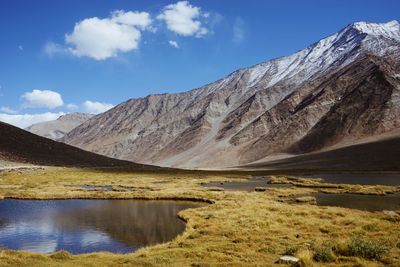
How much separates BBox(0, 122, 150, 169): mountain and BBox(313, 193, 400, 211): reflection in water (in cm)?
11688

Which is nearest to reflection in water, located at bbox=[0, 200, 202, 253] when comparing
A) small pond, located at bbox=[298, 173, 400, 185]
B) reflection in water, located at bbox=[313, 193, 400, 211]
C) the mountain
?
reflection in water, located at bbox=[313, 193, 400, 211]

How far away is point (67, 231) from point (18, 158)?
127 metres

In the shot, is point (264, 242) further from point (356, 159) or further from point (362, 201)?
point (356, 159)

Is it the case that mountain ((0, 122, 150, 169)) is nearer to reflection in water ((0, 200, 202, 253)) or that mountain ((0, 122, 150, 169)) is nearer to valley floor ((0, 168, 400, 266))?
reflection in water ((0, 200, 202, 253))

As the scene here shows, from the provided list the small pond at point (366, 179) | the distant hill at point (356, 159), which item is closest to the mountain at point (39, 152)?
the distant hill at point (356, 159)

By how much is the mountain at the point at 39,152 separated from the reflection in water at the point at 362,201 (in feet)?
383

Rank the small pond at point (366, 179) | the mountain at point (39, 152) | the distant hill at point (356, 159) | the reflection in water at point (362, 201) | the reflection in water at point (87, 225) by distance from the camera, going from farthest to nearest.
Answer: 1. the distant hill at point (356, 159)
2. the mountain at point (39, 152)
3. the small pond at point (366, 179)
4. the reflection in water at point (362, 201)
5. the reflection in water at point (87, 225)

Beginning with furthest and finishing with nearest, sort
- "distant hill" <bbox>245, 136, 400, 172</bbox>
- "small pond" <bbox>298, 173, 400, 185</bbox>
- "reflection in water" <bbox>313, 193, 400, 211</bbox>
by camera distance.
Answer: "distant hill" <bbox>245, 136, 400, 172</bbox> < "small pond" <bbox>298, 173, 400, 185</bbox> < "reflection in water" <bbox>313, 193, 400, 211</bbox>

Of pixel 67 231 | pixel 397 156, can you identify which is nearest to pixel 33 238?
pixel 67 231

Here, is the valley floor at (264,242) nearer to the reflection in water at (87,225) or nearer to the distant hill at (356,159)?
the reflection in water at (87,225)

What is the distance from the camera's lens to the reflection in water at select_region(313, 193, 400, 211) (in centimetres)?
4903

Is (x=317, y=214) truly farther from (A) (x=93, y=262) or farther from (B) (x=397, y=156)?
(B) (x=397, y=156)

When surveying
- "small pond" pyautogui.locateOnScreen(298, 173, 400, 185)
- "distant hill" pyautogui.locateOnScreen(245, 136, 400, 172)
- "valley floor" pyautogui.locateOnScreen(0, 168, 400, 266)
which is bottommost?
"valley floor" pyautogui.locateOnScreen(0, 168, 400, 266)

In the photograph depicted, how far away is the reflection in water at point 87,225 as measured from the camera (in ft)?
101
